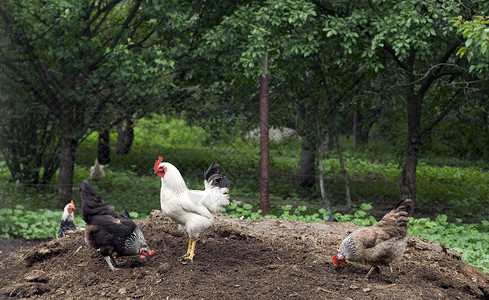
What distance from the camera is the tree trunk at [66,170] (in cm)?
897

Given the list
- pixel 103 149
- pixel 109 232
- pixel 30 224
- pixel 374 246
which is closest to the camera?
pixel 374 246

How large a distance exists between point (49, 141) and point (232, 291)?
735 cm

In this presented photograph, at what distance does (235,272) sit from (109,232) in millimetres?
1185

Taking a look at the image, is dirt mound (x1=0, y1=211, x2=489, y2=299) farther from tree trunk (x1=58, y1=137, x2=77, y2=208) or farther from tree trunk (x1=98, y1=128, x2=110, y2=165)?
tree trunk (x1=98, y1=128, x2=110, y2=165)

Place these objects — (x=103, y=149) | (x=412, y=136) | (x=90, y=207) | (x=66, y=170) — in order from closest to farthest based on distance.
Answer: (x=90, y=207), (x=412, y=136), (x=66, y=170), (x=103, y=149)

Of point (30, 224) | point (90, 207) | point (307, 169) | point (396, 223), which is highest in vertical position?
point (90, 207)

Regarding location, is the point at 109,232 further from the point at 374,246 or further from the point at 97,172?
the point at 97,172

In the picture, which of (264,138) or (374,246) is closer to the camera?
(374,246)

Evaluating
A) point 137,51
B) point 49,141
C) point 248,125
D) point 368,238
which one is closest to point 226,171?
point 248,125

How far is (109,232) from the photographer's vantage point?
15.6ft

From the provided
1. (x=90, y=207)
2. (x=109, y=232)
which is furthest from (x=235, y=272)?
(x=90, y=207)

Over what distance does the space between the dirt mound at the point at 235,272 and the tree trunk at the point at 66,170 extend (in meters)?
2.91

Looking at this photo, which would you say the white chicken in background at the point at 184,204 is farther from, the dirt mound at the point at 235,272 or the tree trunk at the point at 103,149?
the tree trunk at the point at 103,149

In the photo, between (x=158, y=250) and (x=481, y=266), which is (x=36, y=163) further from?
(x=481, y=266)
